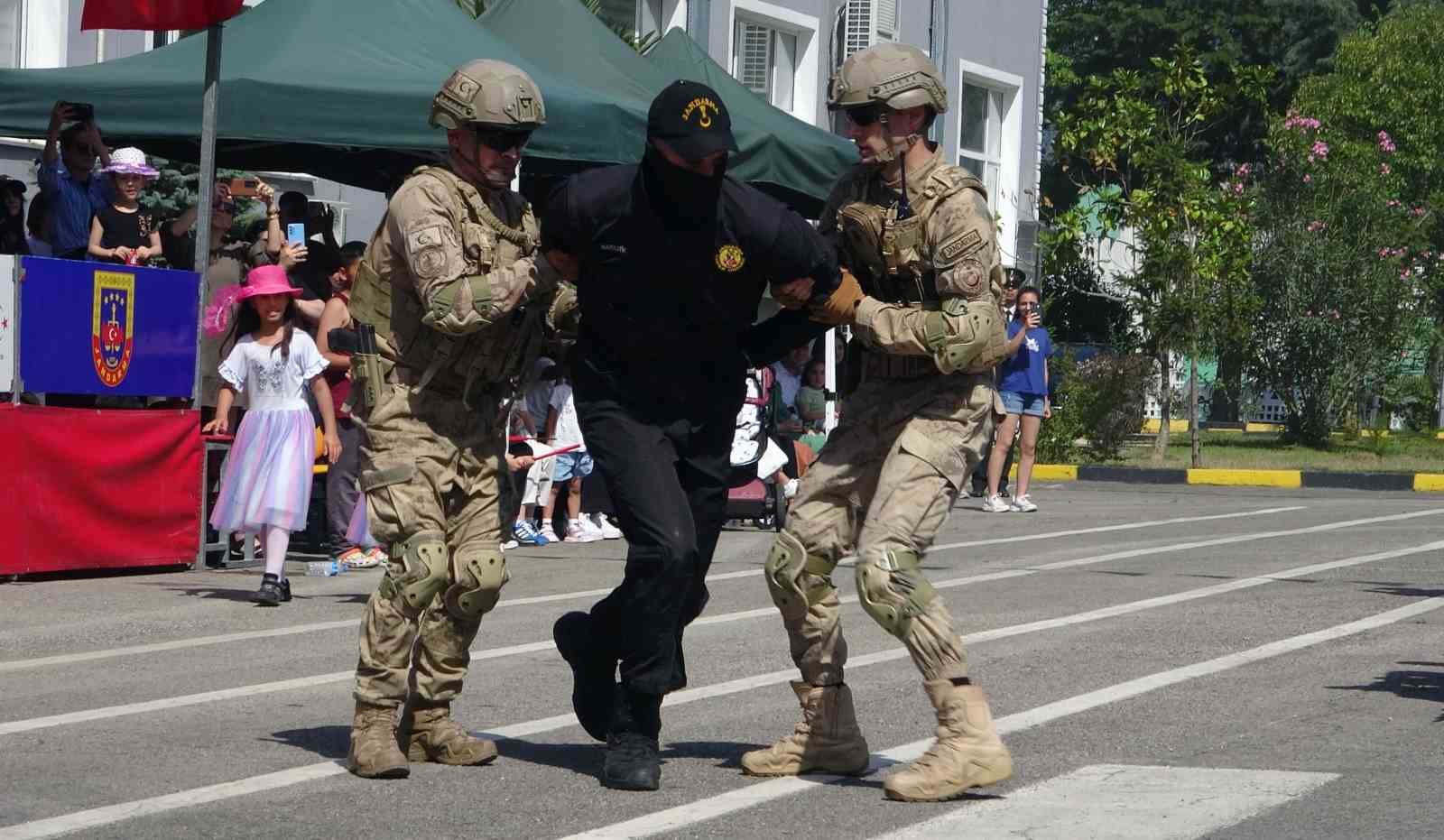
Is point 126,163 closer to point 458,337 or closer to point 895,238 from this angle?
point 458,337

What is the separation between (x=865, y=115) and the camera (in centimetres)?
629

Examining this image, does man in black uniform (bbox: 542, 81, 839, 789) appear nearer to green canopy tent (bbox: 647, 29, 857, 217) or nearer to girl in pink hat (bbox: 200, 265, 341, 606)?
girl in pink hat (bbox: 200, 265, 341, 606)

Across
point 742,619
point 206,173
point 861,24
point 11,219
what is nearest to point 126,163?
point 206,173

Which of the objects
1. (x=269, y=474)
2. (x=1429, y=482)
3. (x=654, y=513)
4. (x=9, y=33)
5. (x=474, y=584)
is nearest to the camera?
(x=654, y=513)

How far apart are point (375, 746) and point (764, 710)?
1767mm

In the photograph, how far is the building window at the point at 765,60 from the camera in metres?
27.0

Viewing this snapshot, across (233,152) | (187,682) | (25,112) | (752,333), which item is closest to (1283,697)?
(752,333)

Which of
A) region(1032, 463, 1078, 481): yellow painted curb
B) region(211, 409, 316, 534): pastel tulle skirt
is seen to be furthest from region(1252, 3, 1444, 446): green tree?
region(211, 409, 316, 534): pastel tulle skirt

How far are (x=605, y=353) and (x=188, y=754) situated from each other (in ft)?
5.80

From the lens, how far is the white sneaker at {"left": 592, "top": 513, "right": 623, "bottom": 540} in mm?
15516

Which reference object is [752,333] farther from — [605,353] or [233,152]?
[233,152]

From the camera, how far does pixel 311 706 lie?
7758 mm

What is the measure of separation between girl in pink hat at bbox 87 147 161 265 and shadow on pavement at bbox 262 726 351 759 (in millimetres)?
6923

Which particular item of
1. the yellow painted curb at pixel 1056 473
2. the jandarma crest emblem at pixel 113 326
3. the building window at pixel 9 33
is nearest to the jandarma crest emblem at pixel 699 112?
the jandarma crest emblem at pixel 113 326
